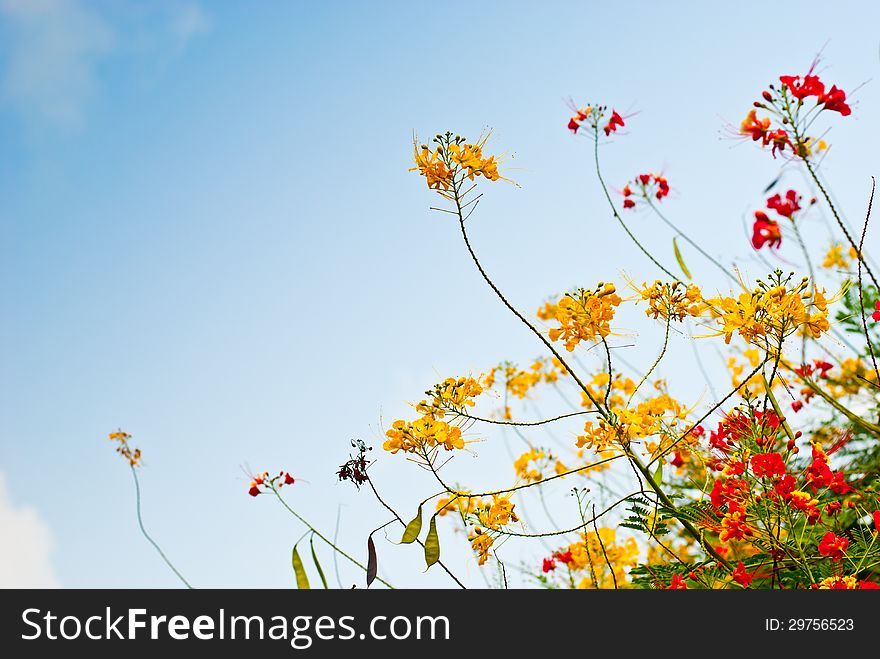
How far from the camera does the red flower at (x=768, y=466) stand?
7.10 feet

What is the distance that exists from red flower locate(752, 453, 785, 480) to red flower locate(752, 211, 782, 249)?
1.63 meters

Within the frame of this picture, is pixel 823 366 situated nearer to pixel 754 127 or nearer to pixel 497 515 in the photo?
pixel 754 127

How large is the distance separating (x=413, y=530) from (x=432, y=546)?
8 cm

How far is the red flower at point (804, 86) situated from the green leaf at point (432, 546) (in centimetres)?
180

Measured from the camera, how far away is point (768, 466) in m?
2.17

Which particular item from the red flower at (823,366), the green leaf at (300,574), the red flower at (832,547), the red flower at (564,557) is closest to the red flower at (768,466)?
the red flower at (832,547)

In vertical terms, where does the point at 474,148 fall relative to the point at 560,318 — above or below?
above

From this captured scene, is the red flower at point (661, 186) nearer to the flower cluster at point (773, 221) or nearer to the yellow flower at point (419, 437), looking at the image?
the flower cluster at point (773, 221)

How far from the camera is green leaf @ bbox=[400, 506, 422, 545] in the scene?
7.55 ft
